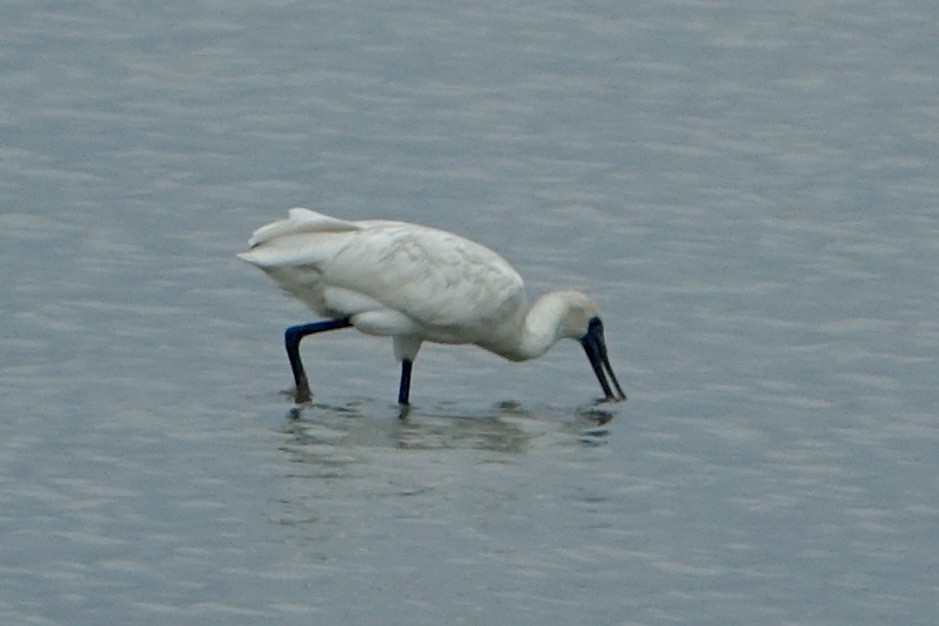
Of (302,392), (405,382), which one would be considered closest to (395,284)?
(405,382)

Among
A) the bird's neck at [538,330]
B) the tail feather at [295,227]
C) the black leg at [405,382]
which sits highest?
the tail feather at [295,227]

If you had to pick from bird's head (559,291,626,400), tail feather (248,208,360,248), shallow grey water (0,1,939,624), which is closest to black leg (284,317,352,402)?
shallow grey water (0,1,939,624)

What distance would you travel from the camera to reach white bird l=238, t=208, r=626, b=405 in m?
14.4

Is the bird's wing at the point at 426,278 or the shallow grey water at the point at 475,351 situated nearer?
the shallow grey water at the point at 475,351

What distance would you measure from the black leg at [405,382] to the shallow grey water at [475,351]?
170 mm

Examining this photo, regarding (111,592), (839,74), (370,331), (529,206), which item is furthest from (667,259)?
(111,592)

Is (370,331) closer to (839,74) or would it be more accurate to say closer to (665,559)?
(665,559)

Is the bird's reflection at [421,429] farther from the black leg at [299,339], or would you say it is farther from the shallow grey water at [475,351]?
the black leg at [299,339]

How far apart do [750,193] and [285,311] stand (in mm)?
3806

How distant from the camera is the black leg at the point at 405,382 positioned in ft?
47.4

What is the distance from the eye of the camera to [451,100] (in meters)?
20.8

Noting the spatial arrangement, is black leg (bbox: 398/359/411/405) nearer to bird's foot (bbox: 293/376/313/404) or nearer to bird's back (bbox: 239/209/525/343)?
bird's back (bbox: 239/209/525/343)

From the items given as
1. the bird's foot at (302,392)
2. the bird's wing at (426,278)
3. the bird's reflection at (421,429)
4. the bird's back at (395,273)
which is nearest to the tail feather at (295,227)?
the bird's back at (395,273)

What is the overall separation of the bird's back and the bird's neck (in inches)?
5.7
